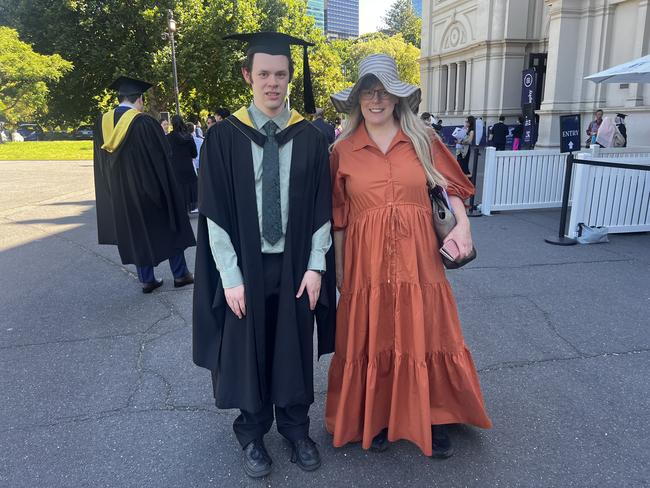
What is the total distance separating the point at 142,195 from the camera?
5.03 metres

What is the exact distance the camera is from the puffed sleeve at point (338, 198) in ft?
8.28

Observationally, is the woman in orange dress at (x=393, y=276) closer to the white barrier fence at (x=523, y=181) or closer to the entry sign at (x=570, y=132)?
the entry sign at (x=570, y=132)

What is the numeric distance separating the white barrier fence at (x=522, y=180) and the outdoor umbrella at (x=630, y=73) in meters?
1.43

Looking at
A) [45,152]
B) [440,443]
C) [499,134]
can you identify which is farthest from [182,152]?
[45,152]

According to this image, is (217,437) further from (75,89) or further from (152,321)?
(75,89)

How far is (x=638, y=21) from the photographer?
1323cm

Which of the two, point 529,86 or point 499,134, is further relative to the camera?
point 499,134

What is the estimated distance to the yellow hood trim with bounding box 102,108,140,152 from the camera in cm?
484

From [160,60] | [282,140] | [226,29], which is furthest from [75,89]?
[282,140]

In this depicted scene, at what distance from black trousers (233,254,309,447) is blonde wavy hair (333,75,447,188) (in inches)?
29.3

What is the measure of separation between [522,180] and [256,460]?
7.91 metres

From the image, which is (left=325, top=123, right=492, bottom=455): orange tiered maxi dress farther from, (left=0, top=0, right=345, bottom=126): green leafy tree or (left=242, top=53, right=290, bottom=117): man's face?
(left=0, top=0, right=345, bottom=126): green leafy tree

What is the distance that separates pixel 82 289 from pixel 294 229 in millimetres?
4015

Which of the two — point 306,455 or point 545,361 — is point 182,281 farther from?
point 545,361
